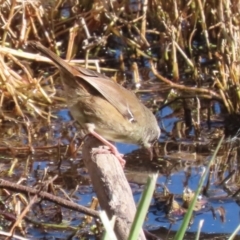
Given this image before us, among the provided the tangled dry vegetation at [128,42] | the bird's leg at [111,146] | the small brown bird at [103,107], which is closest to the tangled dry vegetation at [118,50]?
the tangled dry vegetation at [128,42]

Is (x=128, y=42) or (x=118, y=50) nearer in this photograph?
(x=128, y=42)

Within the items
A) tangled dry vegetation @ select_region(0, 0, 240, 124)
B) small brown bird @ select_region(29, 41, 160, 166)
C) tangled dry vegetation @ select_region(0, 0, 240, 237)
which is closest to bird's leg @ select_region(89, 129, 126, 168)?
small brown bird @ select_region(29, 41, 160, 166)

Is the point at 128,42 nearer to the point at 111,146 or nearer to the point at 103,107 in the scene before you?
the point at 103,107

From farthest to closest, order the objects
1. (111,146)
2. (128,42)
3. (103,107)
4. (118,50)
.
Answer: (118,50) → (128,42) → (103,107) → (111,146)

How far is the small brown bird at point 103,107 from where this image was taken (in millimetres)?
3822

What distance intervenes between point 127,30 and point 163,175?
6.83ft

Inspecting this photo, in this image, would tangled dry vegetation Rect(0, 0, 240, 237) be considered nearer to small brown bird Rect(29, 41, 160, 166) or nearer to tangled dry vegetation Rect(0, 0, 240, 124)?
tangled dry vegetation Rect(0, 0, 240, 124)

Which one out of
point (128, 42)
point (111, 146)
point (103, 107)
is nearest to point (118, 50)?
point (128, 42)

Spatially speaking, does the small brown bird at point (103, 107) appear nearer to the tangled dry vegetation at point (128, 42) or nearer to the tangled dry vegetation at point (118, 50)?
the tangled dry vegetation at point (118, 50)

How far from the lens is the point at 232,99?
5.58m

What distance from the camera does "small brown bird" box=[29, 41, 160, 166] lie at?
3.82 meters

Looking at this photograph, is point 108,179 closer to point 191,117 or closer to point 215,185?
point 215,185

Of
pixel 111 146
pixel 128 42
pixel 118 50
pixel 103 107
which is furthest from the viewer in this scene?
pixel 118 50

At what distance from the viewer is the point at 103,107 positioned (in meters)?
3.99
